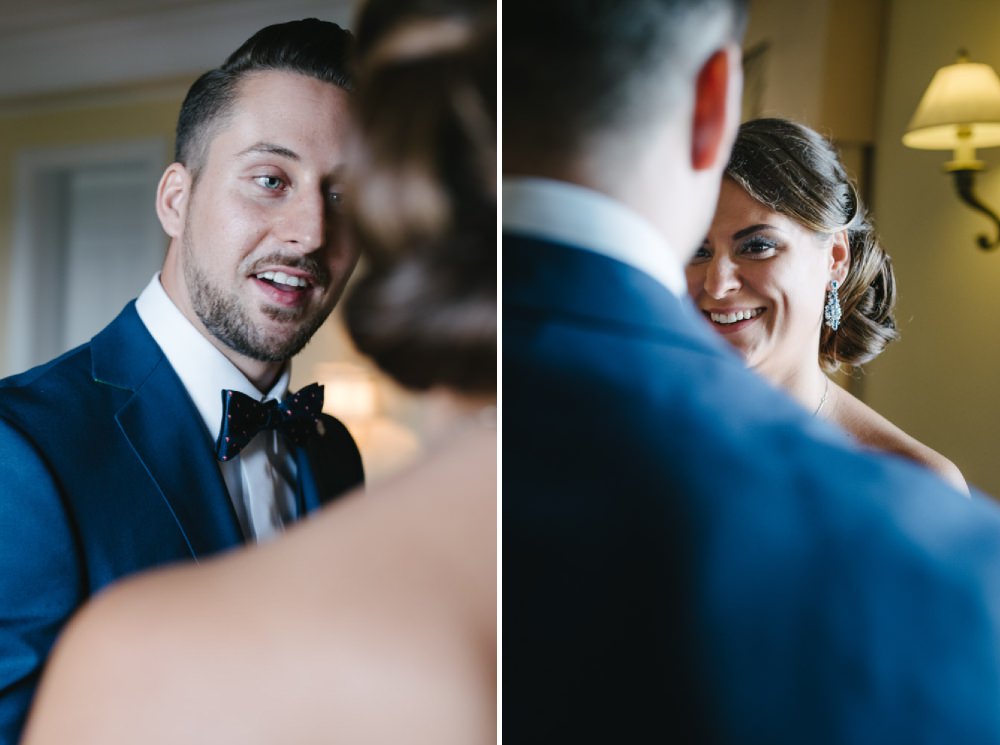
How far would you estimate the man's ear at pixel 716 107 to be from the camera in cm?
140

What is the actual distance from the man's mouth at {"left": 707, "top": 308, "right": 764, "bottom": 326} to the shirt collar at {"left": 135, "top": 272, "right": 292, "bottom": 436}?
2.25ft

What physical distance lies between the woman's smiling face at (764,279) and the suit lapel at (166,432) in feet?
2.41

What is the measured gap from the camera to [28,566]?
1088mm

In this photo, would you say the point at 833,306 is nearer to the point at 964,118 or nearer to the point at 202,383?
the point at 964,118

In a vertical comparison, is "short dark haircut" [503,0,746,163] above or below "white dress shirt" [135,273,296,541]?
above

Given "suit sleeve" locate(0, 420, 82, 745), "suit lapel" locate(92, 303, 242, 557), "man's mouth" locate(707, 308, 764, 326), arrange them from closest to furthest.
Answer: "suit sleeve" locate(0, 420, 82, 745)
"suit lapel" locate(92, 303, 242, 557)
"man's mouth" locate(707, 308, 764, 326)

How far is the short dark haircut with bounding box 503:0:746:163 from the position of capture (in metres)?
1.47

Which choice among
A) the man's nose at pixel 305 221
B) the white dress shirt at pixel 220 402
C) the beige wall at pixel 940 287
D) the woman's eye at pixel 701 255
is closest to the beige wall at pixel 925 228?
the beige wall at pixel 940 287

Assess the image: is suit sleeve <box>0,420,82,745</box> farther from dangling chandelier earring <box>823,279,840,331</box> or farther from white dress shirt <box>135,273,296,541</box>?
dangling chandelier earring <box>823,279,840,331</box>

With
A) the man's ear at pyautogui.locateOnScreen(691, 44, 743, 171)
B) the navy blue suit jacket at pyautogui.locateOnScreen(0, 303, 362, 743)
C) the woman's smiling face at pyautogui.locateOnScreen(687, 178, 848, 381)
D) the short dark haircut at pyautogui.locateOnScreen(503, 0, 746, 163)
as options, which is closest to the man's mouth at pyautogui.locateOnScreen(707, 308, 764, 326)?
the woman's smiling face at pyautogui.locateOnScreen(687, 178, 848, 381)

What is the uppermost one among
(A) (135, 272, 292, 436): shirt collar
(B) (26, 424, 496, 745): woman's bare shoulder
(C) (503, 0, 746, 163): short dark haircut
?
(C) (503, 0, 746, 163): short dark haircut

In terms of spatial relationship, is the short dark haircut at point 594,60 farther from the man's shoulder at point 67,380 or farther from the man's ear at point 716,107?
the man's shoulder at point 67,380

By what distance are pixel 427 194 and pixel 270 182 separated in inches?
15.3

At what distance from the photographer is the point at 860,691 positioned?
1248 mm
